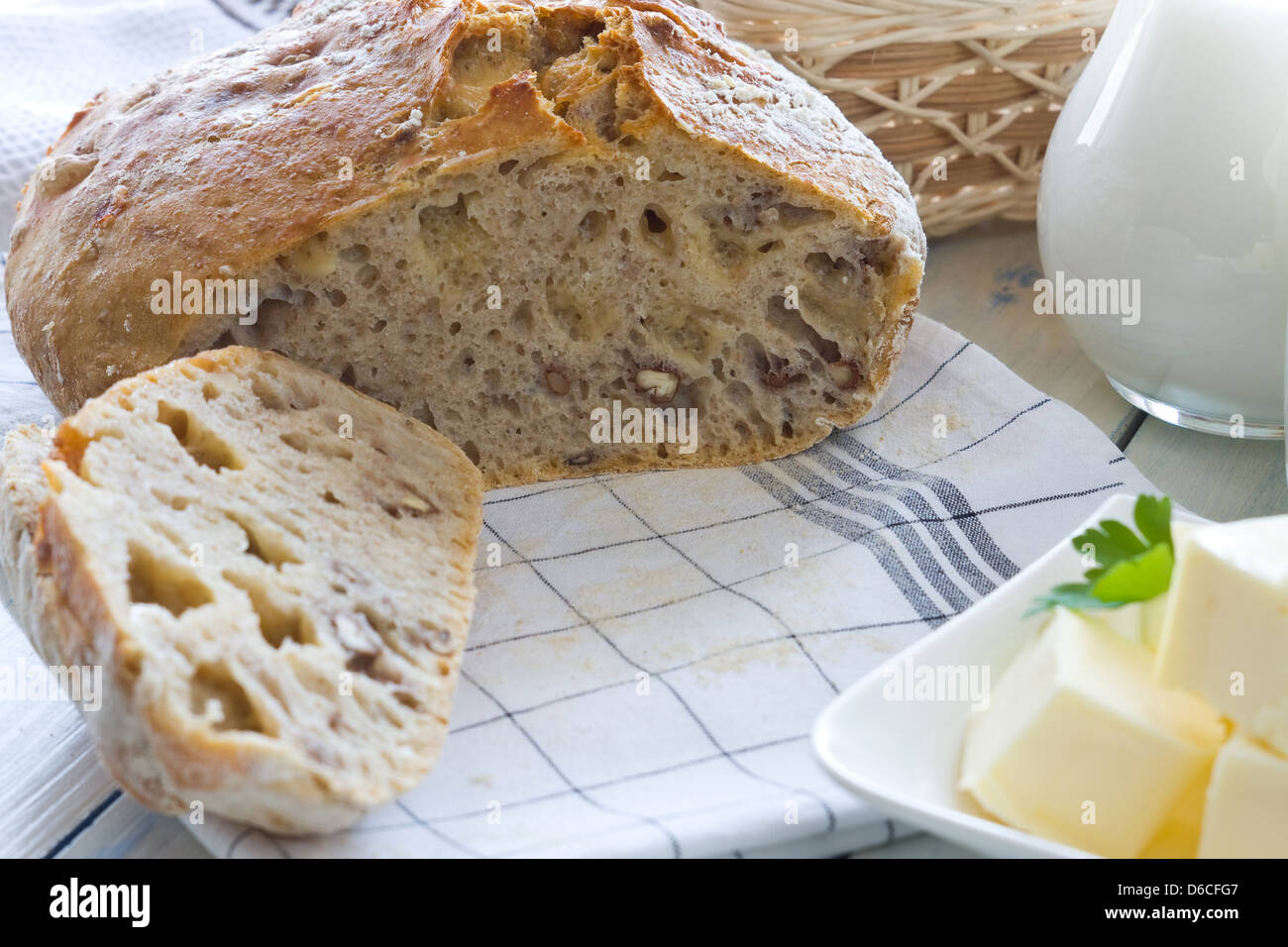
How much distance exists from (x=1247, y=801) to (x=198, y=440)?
1560 mm

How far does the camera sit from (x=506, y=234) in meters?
2.32

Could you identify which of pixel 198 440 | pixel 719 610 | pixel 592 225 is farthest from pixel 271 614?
pixel 592 225

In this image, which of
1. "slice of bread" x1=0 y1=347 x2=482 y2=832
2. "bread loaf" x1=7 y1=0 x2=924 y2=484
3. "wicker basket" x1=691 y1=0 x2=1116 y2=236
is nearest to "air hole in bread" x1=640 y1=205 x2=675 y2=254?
"bread loaf" x1=7 y1=0 x2=924 y2=484

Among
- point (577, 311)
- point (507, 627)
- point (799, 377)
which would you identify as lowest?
point (507, 627)

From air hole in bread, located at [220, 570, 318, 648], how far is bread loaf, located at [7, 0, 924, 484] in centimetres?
66

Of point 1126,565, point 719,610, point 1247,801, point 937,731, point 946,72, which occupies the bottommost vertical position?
point 719,610

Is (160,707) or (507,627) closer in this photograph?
(160,707)

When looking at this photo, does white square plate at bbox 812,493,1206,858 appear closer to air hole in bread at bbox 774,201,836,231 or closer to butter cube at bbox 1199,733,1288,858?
butter cube at bbox 1199,733,1288,858

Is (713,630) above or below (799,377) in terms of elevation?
below

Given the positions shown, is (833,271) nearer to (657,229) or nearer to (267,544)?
(657,229)

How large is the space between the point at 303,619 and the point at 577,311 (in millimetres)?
931

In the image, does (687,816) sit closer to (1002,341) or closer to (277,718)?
(277,718)

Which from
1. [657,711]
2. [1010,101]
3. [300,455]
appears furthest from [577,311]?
[1010,101]

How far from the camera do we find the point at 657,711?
6.32 feet
